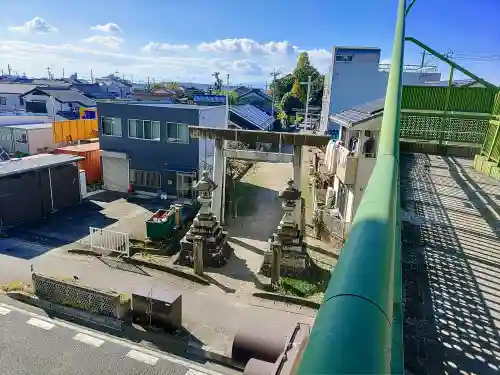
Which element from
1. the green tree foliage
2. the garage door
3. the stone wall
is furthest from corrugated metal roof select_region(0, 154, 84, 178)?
the green tree foliage

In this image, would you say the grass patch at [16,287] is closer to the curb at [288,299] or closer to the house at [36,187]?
the house at [36,187]

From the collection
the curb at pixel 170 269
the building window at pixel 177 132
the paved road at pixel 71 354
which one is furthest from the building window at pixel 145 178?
the paved road at pixel 71 354

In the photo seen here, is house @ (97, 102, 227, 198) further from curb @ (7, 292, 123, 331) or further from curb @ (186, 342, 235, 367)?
curb @ (186, 342, 235, 367)

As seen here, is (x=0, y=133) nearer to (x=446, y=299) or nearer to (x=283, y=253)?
(x=283, y=253)

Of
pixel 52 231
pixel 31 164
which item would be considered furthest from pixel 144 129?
pixel 52 231

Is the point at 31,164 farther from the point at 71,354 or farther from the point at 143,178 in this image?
the point at 71,354

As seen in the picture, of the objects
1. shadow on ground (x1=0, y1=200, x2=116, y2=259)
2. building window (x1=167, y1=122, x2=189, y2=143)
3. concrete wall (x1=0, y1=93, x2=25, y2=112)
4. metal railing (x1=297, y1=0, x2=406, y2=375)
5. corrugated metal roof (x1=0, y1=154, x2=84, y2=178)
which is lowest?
shadow on ground (x1=0, y1=200, x2=116, y2=259)
